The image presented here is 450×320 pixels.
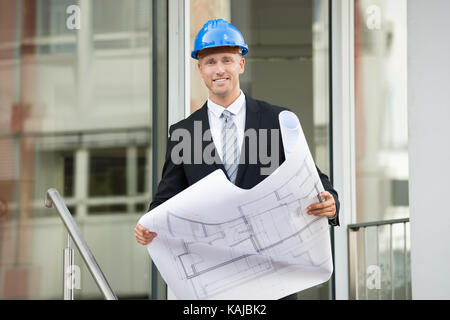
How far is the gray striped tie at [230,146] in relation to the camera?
2516mm

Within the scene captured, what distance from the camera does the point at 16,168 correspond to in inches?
176

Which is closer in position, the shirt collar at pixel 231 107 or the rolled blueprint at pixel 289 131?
the rolled blueprint at pixel 289 131

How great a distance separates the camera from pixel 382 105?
468cm

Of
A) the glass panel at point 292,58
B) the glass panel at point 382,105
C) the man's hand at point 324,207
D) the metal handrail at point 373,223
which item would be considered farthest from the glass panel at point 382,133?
the man's hand at point 324,207

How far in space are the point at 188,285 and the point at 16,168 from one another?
242 cm

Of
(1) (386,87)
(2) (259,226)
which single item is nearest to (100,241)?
(1) (386,87)

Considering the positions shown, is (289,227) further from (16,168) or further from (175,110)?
(16,168)

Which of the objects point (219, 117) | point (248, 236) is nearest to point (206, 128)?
point (219, 117)

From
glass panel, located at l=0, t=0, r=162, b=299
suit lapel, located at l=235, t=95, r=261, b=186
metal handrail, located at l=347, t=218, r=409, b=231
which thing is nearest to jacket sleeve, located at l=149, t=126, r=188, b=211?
suit lapel, located at l=235, t=95, r=261, b=186

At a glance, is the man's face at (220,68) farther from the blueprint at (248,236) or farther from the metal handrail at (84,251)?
the metal handrail at (84,251)

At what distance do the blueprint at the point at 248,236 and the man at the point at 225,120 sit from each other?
6.6 inches

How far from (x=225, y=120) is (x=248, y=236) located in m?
0.47

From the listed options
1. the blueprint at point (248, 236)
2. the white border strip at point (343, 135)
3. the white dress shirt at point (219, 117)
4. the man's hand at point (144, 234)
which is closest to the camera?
the blueprint at point (248, 236)

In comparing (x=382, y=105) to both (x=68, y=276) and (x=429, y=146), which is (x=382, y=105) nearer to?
(x=429, y=146)
